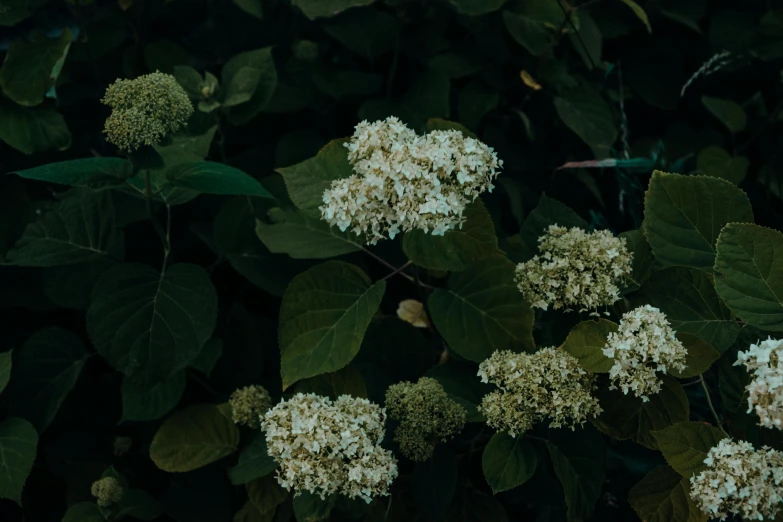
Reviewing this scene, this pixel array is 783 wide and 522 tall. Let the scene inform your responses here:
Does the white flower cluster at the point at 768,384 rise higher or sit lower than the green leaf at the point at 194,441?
higher

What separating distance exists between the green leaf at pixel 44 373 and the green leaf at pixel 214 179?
25.6 inches

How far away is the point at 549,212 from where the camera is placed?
1.86 metres

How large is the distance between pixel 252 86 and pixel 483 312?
0.94 metres

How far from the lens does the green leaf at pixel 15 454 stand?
1.78m

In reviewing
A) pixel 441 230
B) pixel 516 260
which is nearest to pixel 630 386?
pixel 441 230

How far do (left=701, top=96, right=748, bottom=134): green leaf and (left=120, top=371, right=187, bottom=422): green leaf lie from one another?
196 centimetres

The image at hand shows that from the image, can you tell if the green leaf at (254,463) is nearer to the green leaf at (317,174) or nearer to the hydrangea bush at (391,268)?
the hydrangea bush at (391,268)

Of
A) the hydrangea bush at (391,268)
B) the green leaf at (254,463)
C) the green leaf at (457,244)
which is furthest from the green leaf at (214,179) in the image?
the green leaf at (254,463)

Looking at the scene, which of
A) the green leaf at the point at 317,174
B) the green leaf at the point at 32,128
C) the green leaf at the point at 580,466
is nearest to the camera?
the green leaf at the point at 580,466

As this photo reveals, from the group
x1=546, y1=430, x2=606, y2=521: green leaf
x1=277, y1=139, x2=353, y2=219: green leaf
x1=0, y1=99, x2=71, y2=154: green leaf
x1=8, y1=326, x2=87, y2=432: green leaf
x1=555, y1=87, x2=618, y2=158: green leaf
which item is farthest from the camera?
x1=555, y1=87, x2=618, y2=158: green leaf

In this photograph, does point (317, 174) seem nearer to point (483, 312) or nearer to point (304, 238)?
point (304, 238)

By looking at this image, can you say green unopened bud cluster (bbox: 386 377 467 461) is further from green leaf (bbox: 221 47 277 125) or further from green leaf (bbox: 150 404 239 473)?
green leaf (bbox: 221 47 277 125)

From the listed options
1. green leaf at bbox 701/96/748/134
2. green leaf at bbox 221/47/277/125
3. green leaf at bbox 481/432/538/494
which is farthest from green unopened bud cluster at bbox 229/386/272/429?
green leaf at bbox 701/96/748/134

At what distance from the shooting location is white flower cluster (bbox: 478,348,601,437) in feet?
4.98
